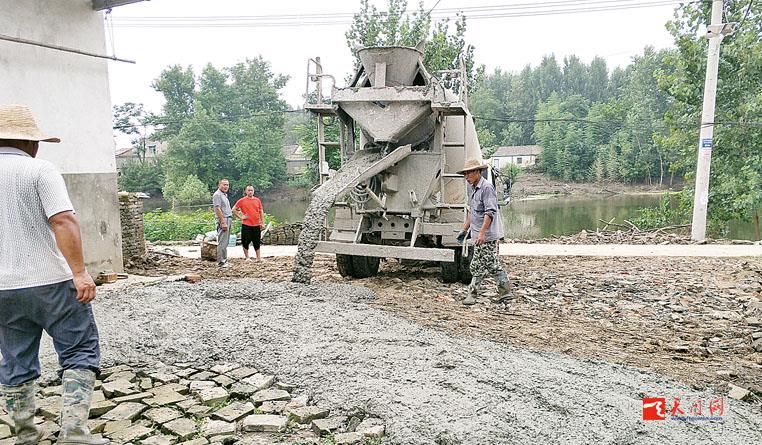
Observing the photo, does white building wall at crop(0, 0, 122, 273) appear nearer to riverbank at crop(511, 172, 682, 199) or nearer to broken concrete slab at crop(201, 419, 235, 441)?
broken concrete slab at crop(201, 419, 235, 441)

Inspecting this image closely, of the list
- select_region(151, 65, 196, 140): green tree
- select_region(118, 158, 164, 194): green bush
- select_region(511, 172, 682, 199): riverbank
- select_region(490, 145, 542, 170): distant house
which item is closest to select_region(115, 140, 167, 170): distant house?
select_region(151, 65, 196, 140): green tree

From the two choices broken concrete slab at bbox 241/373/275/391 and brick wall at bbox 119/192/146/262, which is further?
brick wall at bbox 119/192/146/262

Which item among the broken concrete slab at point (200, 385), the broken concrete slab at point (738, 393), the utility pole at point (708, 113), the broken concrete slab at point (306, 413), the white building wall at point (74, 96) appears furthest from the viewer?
the utility pole at point (708, 113)

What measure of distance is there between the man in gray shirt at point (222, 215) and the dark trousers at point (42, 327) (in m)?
6.67

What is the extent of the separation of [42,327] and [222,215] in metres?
6.72

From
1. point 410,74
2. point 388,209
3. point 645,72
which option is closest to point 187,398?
point 388,209

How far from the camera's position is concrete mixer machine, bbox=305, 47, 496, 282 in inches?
297

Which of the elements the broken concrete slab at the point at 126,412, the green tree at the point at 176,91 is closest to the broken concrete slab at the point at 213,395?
the broken concrete slab at the point at 126,412

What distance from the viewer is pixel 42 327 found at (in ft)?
10.3

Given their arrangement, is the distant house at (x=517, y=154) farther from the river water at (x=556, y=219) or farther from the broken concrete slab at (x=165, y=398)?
the broken concrete slab at (x=165, y=398)

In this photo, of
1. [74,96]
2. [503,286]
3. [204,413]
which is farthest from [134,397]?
[74,96]

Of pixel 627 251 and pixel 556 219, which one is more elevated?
pixel 627 251

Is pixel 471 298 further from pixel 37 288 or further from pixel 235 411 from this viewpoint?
pixel 37 288

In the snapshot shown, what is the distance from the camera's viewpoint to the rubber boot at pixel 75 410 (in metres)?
3.00
